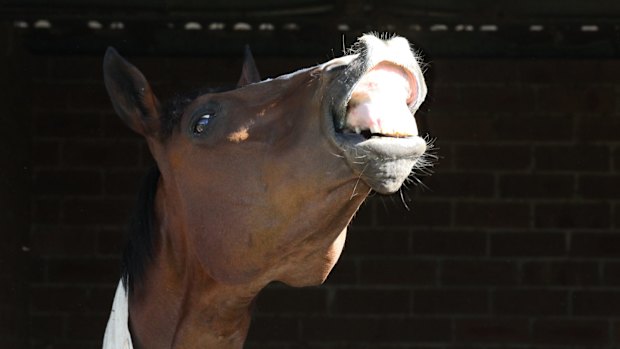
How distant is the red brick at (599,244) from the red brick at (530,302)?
240 mm

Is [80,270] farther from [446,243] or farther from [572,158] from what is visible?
[572,158]

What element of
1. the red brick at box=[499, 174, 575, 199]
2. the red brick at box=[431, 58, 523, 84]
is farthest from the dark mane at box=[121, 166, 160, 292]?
the red brick at box=[499, 174, 575, 199]

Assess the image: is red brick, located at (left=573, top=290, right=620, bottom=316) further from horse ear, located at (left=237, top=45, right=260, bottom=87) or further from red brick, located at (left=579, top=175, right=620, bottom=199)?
horse ear, located at (left=237, top=45, right=260, bottom=87)

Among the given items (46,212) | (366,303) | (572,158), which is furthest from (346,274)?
(46,212)

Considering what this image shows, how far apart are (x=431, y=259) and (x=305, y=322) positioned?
699 mm

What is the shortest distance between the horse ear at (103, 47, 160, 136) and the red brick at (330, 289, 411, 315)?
11.7 ft

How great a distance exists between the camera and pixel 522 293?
6383 millimetres

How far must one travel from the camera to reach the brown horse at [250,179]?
2.29m

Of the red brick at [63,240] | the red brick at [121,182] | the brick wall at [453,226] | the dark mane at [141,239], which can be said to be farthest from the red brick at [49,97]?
the dark mane at [141,239]

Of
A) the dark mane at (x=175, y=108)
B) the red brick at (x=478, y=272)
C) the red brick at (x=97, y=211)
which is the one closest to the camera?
the dark mane at (x=175, y=108)

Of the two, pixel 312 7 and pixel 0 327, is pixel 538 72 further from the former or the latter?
pixel 0 327

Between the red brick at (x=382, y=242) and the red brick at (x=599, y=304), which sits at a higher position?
the red brick at (x=382, y=242)

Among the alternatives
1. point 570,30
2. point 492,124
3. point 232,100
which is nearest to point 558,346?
point 492,124

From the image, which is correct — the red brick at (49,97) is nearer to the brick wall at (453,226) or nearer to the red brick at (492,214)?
the brick wall at (453,226)
